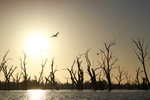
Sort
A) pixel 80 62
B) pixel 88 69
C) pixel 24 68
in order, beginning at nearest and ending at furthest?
1. pixel 88 69
2. pixel 80 62
3. pixel 24 68

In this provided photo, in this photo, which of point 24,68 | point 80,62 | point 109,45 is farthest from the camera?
point 24,68

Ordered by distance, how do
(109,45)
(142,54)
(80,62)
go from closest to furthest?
(142,54)
(109,45)
(80,62)

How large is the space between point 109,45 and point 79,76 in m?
17.8

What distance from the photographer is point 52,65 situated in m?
93.9

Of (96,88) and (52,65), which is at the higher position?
(52,65)

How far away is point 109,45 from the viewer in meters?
71.9

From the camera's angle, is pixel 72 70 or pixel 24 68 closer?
pixel 72 70

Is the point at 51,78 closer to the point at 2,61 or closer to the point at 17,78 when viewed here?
the point at 17,78

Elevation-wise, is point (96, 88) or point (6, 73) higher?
point (6, 73)

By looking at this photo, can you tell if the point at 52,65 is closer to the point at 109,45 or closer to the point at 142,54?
the point at 109,45

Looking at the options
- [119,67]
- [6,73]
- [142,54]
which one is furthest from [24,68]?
[142,54]

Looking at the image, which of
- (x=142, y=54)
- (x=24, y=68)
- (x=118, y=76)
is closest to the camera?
(x=142, y=54)

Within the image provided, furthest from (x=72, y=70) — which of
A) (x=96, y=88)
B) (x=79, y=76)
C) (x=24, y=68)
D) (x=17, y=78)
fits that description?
(x=17, y=78)

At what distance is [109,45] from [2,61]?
28520 mm
